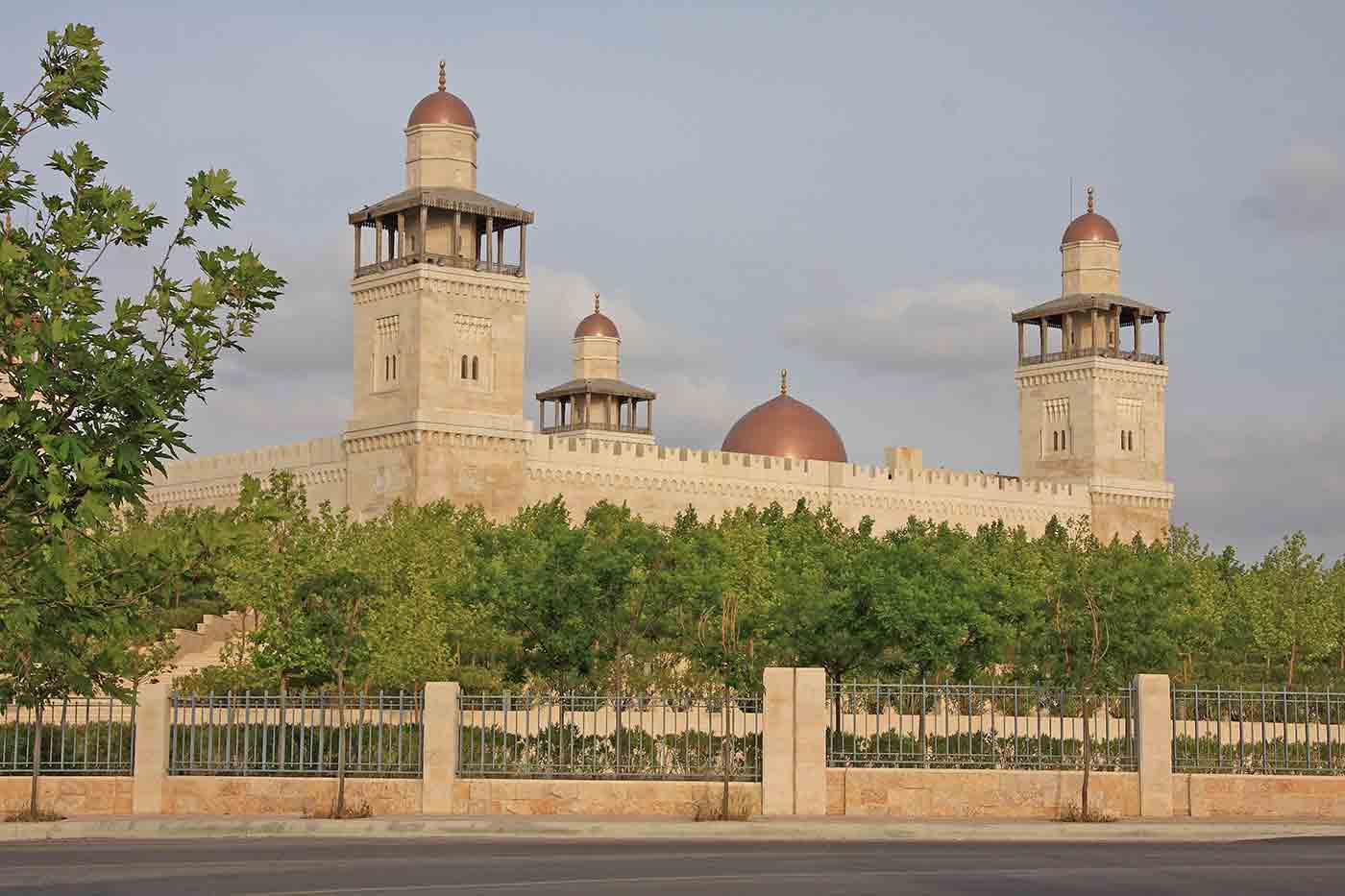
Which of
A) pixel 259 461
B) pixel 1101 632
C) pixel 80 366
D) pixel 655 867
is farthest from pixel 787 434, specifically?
pixel 80 366

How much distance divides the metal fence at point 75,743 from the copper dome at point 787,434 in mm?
54078

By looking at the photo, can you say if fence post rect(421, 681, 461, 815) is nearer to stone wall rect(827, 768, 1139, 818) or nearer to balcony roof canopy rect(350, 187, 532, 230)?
stone wall rect(827, 768, 1139, 818)

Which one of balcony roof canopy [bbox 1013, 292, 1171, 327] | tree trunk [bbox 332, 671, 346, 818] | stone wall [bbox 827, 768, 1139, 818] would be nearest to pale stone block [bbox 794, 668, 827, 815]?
stone wall [bbox 827, 768, 1139, 818]

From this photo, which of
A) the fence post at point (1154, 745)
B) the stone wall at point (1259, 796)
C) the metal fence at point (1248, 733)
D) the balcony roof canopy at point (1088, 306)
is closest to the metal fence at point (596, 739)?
the fence post at point (1154, 745)

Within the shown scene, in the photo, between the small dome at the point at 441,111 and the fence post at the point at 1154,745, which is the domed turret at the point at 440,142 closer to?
the small dome at the point at 441,111

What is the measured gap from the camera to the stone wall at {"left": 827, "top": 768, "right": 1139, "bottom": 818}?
2520 cm

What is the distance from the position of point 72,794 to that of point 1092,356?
57604 mm

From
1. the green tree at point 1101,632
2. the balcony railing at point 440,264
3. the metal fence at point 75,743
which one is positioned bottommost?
the metal fence at point 75,743

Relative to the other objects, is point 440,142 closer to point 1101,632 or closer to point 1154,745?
point 1101,632

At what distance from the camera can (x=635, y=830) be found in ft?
75.3

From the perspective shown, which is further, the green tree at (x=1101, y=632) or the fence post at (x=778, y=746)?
the green tree at (x=1101, y=632)

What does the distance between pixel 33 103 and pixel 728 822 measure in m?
13.8

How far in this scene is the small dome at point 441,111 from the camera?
194 ft

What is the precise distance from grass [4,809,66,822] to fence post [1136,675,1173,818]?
1314 centimetres
